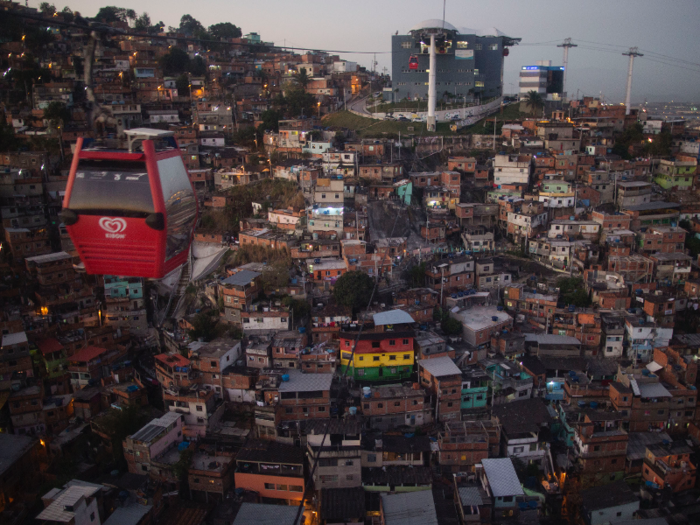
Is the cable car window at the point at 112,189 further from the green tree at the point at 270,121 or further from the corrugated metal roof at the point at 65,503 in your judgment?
the green tree at the point at 270,121

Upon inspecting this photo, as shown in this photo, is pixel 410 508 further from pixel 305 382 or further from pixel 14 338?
pixel 14 338

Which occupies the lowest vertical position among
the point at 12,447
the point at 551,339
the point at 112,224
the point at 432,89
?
the point at 12,447

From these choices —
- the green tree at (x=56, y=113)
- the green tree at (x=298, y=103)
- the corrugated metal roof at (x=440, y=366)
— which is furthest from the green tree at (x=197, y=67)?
the corrugated metal roof at (x=440, y=366)

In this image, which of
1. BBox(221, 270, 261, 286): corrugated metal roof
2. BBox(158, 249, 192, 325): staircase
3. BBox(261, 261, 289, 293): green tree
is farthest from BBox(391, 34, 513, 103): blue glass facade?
BBox(221, 270, 261, 286): corrugated metal roof

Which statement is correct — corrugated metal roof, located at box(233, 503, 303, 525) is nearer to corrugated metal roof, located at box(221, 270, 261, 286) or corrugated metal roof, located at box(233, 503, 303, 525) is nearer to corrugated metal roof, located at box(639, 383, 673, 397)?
corrugated metal roof, located at box(221, 270, 261, 286)

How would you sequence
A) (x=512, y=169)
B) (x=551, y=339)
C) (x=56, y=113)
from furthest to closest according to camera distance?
(x=56, y=113) < (x=512, y=169) < (x=551, y=339)

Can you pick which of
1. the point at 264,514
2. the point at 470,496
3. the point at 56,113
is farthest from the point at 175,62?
the point at 470,496

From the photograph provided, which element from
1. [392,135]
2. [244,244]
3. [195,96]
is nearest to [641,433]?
[244,244]

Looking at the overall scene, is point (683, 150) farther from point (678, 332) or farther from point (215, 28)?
point (215, 28)
